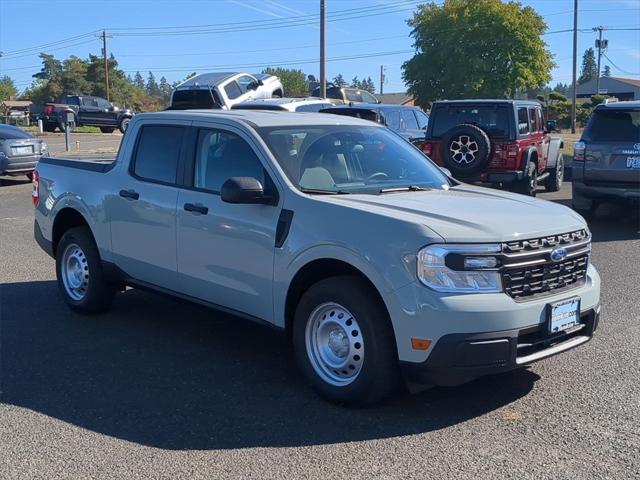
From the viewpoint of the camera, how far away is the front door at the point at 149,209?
19.1 feet

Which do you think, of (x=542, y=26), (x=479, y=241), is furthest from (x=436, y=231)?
(x=542, y=26)

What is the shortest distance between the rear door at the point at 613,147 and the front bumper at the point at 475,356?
7377 mm

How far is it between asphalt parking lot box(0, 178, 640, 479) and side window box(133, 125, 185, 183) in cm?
135

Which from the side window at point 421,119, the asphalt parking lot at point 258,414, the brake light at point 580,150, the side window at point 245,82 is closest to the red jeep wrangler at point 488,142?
the brake light at point 580,150

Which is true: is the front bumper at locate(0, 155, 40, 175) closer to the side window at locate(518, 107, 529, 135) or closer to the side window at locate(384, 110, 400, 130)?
the side window at locate(384, 110, 400, 130)

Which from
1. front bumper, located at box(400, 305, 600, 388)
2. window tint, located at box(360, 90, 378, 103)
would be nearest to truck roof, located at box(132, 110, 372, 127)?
front bumper, located at box(400, 305, 600, 388)

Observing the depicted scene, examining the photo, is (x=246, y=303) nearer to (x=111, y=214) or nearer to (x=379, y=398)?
(x=379, y=398)

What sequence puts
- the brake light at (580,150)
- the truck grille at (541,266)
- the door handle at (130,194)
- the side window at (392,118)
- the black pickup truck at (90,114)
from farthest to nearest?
the black pickup truck at (90,114), the side window at (392,118), the brake light at (580,150), the door handle at (130,194), the truck grille at (541,266)

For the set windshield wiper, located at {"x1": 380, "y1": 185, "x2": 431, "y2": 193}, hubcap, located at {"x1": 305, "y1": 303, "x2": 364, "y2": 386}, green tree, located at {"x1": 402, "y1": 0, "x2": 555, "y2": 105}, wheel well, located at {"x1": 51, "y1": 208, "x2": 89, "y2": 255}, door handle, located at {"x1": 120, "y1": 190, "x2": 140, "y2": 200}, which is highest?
green tree, located at {"x1": 402, "y1": 0, "x2": 555, "y2": 105}

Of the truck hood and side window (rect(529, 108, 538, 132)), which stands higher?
side window (rect(529, 108, 538, 132))

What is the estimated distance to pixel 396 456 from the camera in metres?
3.99

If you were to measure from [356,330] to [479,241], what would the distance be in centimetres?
93

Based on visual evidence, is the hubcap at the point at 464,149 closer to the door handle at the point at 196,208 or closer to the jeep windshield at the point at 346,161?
the jeep windshield at the point at 346,161

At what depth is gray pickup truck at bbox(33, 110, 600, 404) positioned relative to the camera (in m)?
4.20
